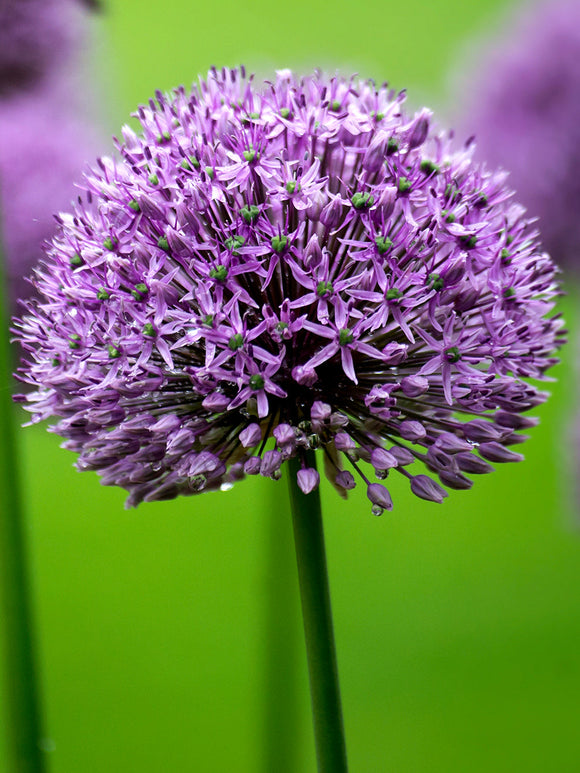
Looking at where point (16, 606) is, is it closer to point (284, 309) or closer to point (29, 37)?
point (284, 309)

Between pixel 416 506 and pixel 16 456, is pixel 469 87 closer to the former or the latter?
pixel 416 506

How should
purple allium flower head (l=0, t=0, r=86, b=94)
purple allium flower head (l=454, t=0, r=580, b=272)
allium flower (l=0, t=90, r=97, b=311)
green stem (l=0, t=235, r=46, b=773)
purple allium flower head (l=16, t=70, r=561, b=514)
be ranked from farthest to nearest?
purple allium flower head (l=454, t=0, r=580, b=272) → purple allium flower head (l=0, t=0, r=86, b=94) → allium flower (l=0, t=90, r=97, b=311) → green stem (l=0, t=235, r=46, b=773) → purple allium flower head (l=16, t=70, r=561, b=514)

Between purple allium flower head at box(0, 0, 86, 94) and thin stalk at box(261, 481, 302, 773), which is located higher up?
purple allium flower head at box(0, 0, 86, 94)

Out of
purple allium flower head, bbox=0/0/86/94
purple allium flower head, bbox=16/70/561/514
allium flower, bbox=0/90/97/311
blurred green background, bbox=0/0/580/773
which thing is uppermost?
purple allium flower head, bbox=0/0/86/94

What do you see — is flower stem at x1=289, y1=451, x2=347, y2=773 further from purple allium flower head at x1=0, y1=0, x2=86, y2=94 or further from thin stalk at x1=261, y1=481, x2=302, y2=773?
purple allium flower head at x1=0, y1=0, x2=86, y2=94

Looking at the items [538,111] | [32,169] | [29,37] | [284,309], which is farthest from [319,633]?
[538,111]

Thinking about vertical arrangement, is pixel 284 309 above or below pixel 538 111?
below

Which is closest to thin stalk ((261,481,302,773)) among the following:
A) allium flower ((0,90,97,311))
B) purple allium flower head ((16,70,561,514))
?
purple allium flower head ((16,70,561,514))
